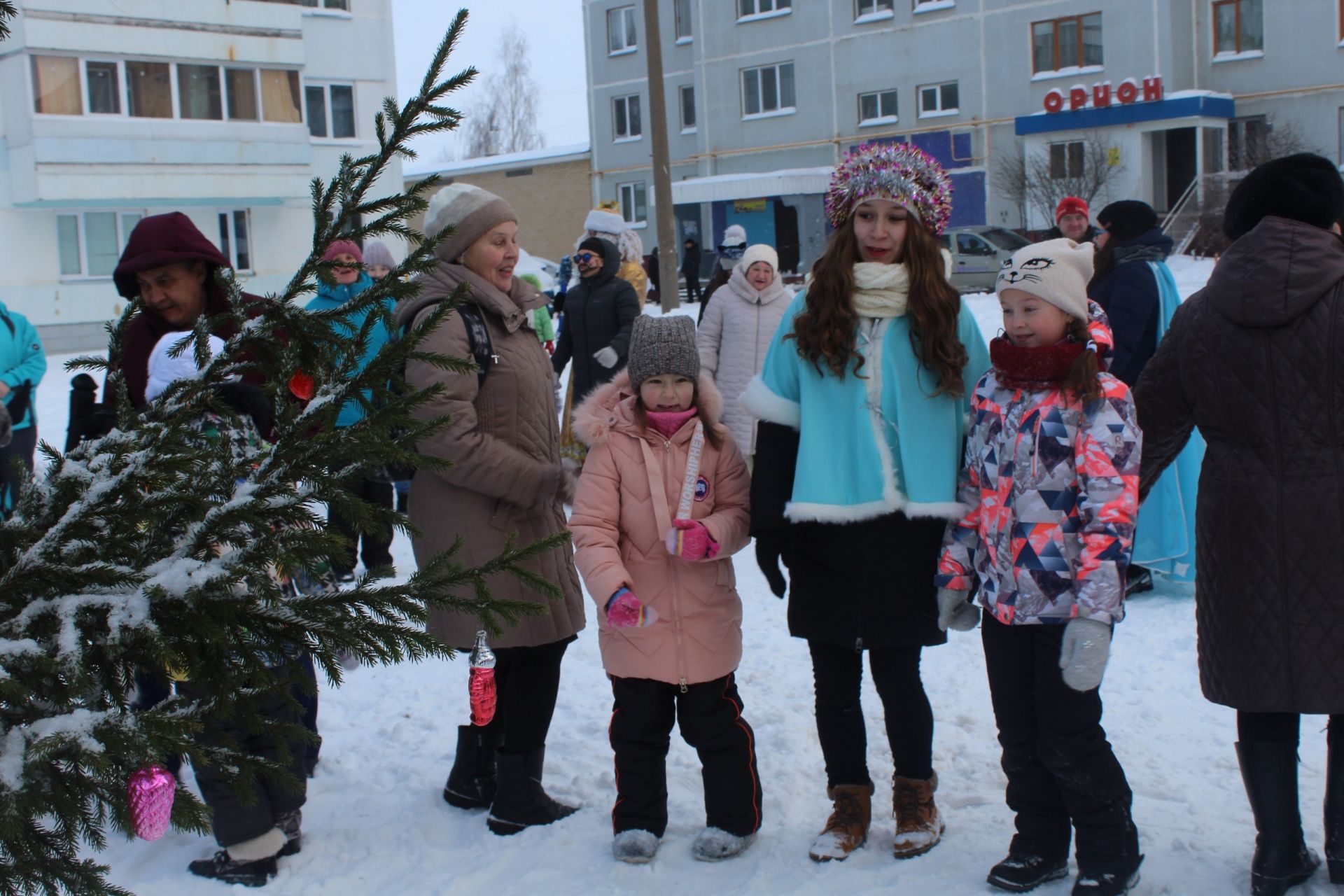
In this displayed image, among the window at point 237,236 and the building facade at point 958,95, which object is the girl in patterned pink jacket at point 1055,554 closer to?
the window at point 237,236

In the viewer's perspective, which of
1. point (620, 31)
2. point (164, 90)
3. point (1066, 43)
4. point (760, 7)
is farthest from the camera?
point (620, 31)

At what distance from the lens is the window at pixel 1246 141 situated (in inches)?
1165

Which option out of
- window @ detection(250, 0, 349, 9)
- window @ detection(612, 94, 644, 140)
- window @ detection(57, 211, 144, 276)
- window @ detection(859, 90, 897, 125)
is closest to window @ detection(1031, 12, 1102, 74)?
window @ detection(859, 90, 897, 125)

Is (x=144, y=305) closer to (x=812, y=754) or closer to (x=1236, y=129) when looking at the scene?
(x=812, y=754)

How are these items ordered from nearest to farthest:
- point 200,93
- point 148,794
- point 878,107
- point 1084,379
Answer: point 148,794
point 1084,379
point 200,93
point 878,107

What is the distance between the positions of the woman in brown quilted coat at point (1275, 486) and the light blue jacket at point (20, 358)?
17.7 ft

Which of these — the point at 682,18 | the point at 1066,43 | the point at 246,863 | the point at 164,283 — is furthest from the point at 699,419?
the point at 682,18

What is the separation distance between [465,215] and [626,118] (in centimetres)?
3995

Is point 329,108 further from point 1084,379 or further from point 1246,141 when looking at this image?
point 1084,379

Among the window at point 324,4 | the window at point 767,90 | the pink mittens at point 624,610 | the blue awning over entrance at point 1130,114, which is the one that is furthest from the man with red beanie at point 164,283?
the window at point 767,90

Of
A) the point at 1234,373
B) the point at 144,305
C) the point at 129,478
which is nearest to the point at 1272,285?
the point at 1234,373

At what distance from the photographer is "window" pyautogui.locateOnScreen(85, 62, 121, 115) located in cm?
2594

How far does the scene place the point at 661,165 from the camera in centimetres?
1399

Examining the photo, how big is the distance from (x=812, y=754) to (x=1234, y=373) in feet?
6.26
